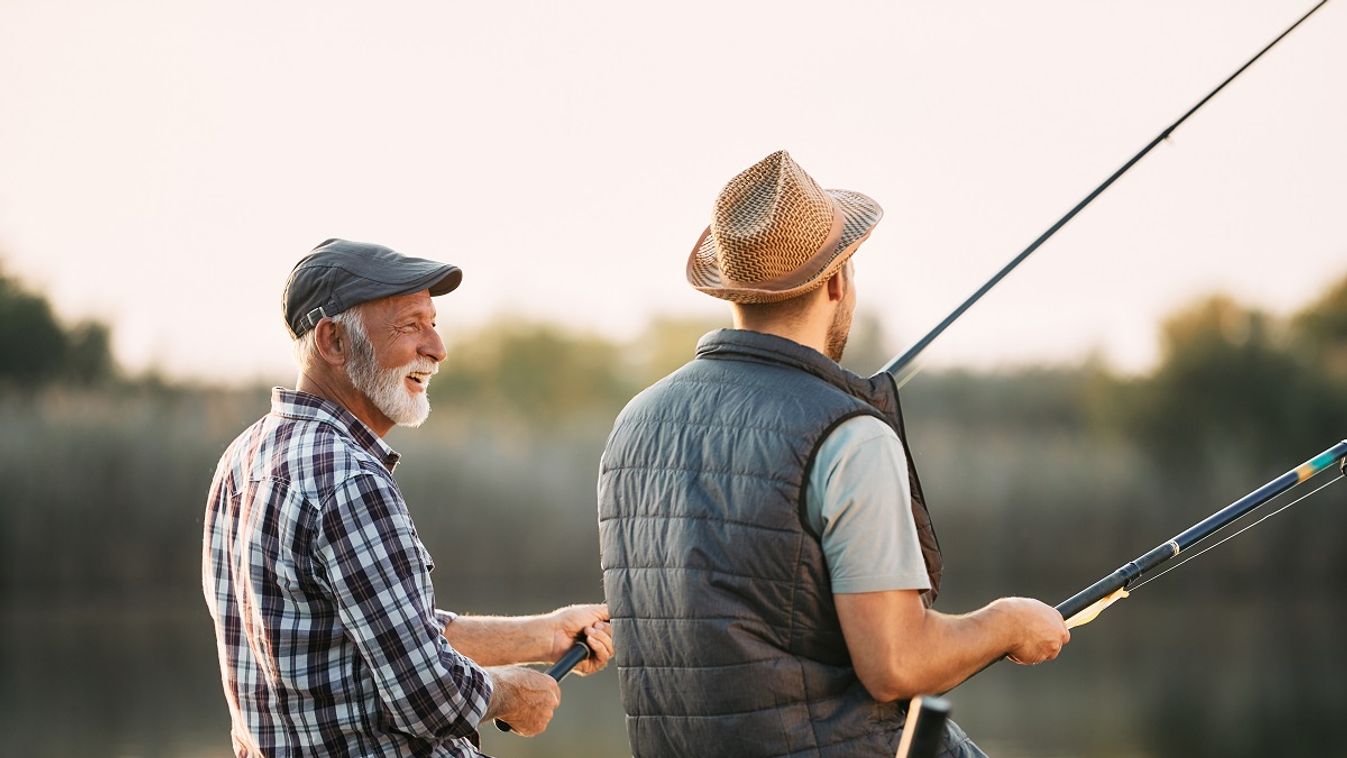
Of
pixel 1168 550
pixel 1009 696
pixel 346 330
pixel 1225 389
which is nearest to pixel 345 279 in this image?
pixel 346 330

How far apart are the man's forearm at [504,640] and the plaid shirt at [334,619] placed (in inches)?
12.8

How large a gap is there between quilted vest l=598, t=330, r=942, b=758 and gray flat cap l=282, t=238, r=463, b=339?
496mm

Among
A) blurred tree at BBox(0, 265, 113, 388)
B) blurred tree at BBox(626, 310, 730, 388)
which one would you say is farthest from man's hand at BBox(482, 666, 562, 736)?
blurred tree at BBox(626, 310, 730, 388)

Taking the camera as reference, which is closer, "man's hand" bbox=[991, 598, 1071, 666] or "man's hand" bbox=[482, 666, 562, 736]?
"man's hand" bbox=[991, 598, 1071, 666]

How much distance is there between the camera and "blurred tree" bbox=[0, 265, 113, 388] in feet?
54.8

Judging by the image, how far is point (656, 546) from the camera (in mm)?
1916

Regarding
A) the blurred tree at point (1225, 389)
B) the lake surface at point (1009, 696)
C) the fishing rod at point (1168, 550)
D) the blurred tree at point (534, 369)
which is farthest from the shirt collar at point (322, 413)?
the blurred tree at point (534, 369)

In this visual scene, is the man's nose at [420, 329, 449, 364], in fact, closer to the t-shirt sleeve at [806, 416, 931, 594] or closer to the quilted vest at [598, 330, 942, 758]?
the quilted vest at [598, 330, 942, 758]

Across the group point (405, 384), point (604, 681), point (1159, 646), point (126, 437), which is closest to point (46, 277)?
point (126, 437)

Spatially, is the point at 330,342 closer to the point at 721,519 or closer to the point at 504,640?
the point at 504,640

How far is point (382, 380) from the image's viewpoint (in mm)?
2297

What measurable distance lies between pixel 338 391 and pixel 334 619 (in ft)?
1.14

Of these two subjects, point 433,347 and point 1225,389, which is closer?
point 433,347

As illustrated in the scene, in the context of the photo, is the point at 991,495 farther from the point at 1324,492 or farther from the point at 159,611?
the point at 159,611
